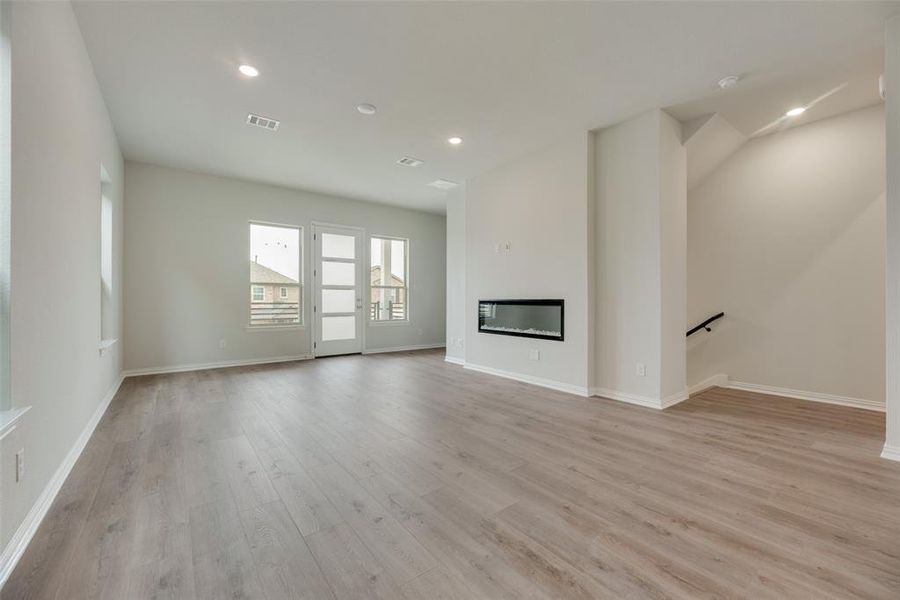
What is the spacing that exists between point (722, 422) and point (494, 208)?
11.7ft

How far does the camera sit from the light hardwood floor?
4.42ft

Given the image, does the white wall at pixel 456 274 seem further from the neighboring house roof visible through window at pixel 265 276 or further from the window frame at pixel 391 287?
the neighboring house roof visible through window at pixel 265 276

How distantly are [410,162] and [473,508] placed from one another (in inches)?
173

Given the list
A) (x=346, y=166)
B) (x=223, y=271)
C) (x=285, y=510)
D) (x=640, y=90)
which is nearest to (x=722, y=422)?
(x=640, y=90)

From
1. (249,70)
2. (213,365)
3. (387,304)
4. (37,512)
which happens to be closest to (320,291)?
(387,304)

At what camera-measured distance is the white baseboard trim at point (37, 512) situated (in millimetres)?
1393

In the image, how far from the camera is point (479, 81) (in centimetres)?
310

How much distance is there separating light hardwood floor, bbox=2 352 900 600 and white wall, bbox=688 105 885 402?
756mm

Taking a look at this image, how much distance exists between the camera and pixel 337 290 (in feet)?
22.3

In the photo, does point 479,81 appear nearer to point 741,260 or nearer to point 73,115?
point 73,115

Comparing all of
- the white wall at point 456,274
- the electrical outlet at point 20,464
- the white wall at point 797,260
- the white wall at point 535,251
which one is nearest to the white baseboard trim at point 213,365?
the white wall at point 456,274

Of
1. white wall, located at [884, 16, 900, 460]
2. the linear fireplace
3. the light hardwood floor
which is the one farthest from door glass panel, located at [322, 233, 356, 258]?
white wall, located at [884, 16, 900, 460]

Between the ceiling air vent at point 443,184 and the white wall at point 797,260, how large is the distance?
3.33 m

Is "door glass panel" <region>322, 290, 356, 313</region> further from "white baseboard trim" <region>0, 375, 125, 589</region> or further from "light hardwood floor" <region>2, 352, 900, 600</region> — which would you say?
"white baseboard trim" <region>0, 375, 125, 589</region>
